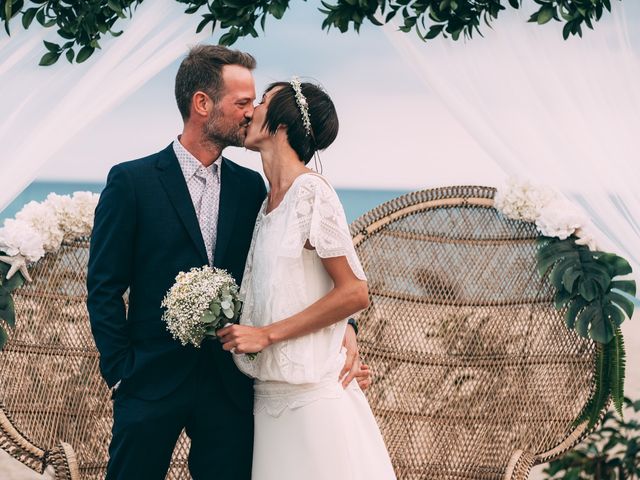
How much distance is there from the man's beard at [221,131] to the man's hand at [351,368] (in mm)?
623

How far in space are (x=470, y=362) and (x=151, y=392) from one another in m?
1.46

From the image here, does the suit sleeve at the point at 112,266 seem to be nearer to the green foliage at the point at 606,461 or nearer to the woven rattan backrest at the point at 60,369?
the woven rattan backrest at the point at 60,369

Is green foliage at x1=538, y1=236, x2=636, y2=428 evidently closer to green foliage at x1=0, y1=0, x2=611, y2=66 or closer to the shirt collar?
green foliage at x1=0, y1=0, x2=611, y2=66

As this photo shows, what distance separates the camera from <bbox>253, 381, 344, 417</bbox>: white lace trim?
7.43 ft

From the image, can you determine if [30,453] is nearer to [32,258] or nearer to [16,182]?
[32,258]

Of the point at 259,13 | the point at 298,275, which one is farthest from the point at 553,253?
the point at 259,13

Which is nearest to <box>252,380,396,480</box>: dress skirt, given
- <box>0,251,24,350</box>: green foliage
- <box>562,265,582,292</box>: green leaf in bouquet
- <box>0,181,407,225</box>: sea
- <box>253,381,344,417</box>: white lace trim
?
<box>253,381,344,417</box>: white lace trim

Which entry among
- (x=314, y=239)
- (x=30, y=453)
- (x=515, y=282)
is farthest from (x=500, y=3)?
(x=30, y=453)

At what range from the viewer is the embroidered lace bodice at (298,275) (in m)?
2.20

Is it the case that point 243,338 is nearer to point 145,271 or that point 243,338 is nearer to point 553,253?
point 145,271

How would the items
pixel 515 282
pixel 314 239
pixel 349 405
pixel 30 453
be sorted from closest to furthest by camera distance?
1. pixel 314 239
2. pixel 349 405
3. pixel 30 453
4. pixel 515 282

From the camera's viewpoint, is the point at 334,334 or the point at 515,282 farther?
the point at 515,282

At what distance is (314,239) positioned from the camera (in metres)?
2.16

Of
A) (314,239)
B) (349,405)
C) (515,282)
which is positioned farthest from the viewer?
(515,282)
